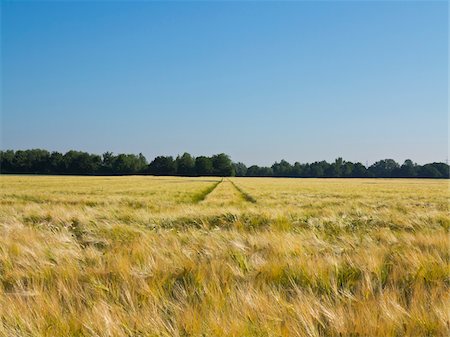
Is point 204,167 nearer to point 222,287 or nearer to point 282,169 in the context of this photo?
point 282,169

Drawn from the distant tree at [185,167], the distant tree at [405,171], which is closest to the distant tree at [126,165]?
the distant tree at [185,167]

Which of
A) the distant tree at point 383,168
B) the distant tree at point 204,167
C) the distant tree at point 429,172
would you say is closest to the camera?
the distant tree at point 204,167

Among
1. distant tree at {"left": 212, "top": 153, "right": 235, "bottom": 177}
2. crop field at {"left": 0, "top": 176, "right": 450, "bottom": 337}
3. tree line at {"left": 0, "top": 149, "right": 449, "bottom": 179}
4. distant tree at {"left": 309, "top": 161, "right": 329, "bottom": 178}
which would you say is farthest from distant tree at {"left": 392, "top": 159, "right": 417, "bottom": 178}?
crop field at {"left": 0, "top": 176, "right": 450, "bottom": 337}

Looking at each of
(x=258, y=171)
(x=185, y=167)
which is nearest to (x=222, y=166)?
(x=185, y=167)

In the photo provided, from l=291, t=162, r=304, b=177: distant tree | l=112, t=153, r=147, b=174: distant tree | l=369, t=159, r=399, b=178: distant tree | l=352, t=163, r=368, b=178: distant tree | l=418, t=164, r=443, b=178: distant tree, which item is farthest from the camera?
l=291, t=162, r=304, b=177: distant tree

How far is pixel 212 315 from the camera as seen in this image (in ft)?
6.40

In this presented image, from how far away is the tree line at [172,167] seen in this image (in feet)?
364

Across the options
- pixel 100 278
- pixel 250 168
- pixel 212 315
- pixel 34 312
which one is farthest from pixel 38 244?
pixel 250 168

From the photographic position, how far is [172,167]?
382 feet

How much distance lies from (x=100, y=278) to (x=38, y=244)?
1.18m

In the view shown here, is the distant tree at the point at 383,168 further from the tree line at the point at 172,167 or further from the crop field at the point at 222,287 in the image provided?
the crop field at the point at 222,287

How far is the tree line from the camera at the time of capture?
11106cm

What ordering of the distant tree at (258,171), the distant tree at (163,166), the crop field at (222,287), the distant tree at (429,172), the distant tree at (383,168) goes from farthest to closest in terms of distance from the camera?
the distant tree at (258,171)
the distant tree at (383,168)
the distant tree at (429,172)
the distant tree at (163,166)
the crop field at (222,287)

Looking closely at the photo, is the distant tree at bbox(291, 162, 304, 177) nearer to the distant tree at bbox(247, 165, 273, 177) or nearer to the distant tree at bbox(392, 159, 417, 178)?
the distant tree at bbox(247, 165, 273, 177)
